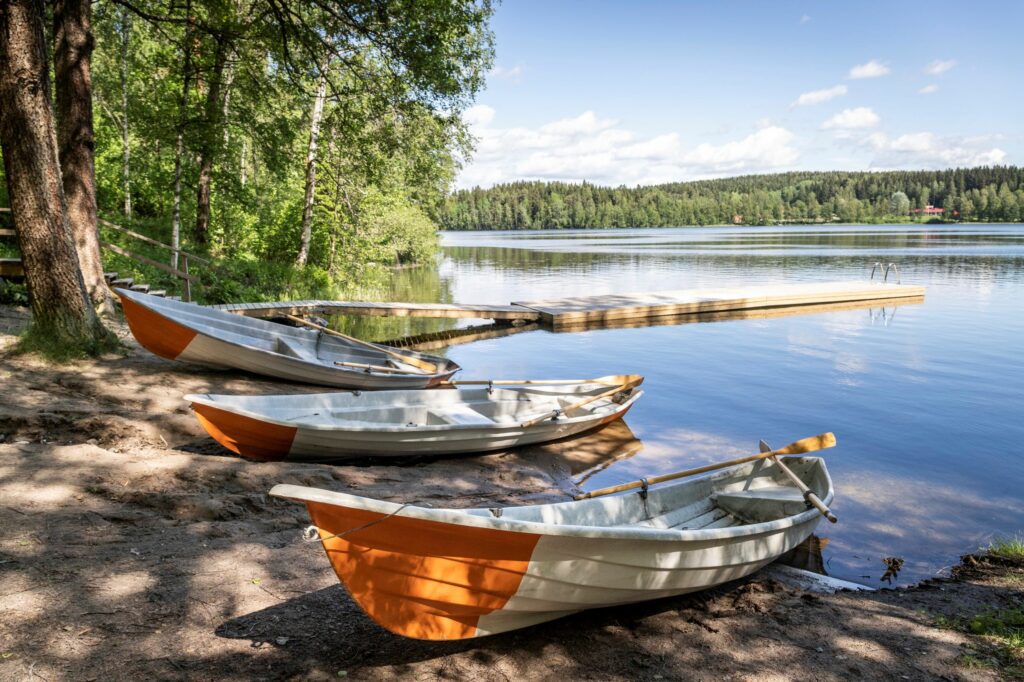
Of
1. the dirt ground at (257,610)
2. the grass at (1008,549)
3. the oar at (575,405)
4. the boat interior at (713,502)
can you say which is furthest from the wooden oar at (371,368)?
the grass at (1008,549)

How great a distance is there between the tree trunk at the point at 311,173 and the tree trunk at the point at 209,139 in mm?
2528

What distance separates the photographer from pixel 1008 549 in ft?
20.1

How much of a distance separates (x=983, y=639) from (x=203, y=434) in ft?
24.8

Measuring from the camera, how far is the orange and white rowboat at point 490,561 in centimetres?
330

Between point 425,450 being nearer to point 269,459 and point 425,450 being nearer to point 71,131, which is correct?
point 269,459

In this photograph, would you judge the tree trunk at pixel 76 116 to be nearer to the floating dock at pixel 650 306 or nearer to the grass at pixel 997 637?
the floating dock at pixel 650 306

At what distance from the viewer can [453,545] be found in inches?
134

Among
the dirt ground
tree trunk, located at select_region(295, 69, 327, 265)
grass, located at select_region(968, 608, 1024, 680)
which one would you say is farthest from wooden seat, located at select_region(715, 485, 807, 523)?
tree trunk, located at select_region(295, 69, 327, 265)

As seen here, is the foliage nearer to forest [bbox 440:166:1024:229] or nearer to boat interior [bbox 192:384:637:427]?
boat interior [bbox 192:384:637:427]

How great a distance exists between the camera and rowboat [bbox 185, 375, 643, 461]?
7074 mm

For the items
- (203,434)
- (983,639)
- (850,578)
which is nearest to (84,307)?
(203,434)

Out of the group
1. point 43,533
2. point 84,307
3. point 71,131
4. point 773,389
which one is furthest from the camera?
point 773,389

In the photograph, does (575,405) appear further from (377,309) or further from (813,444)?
(377,309)

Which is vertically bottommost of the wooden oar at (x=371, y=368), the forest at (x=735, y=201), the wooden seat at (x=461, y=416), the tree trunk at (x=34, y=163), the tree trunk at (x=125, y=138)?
the wooden seat at (x=461, y=416)
